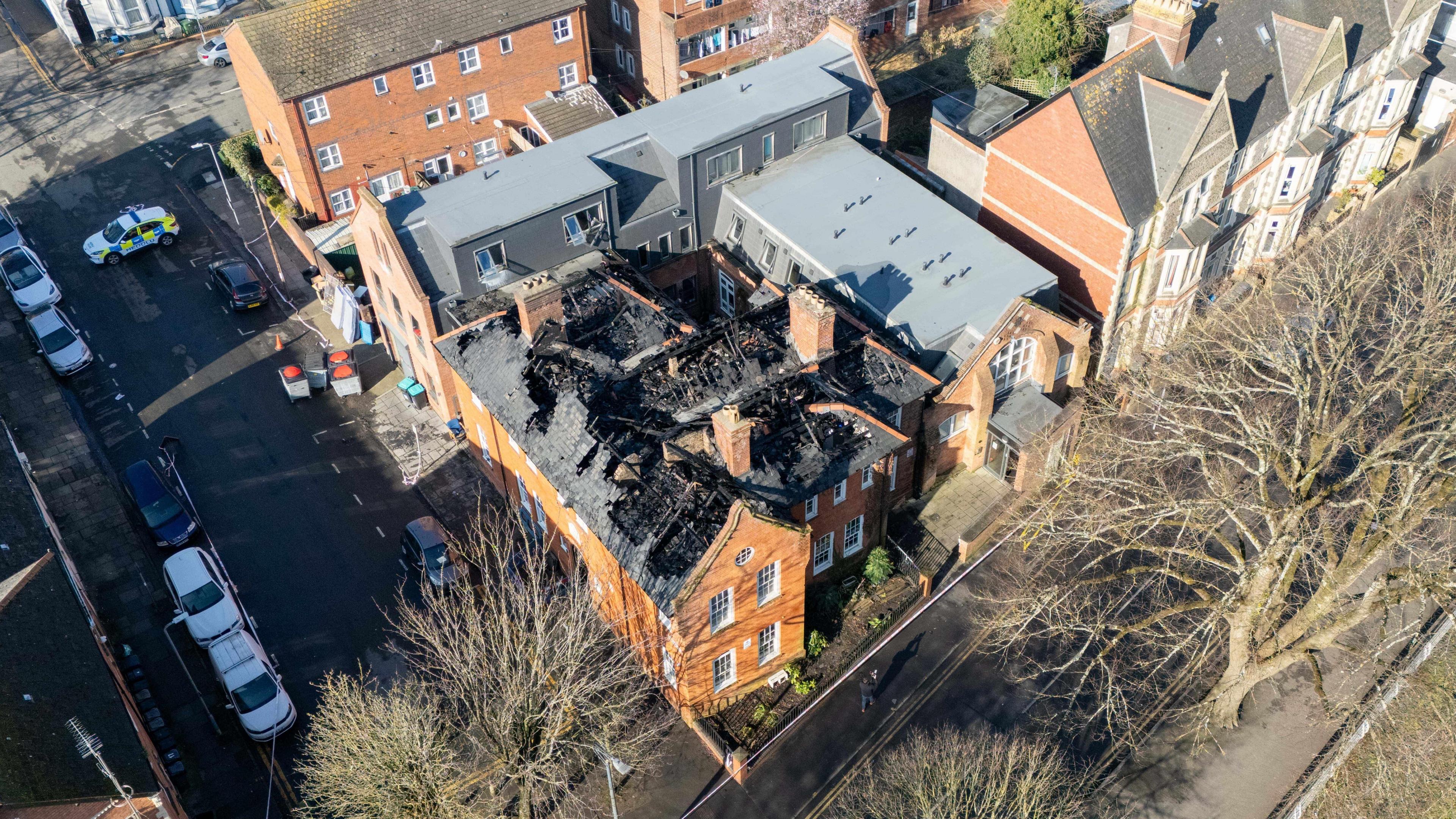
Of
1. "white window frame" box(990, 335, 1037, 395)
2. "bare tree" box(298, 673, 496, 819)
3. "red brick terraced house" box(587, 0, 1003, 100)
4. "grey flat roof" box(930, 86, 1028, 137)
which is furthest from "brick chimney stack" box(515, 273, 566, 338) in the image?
"grey flat roof" box(930, 86, 1028, 137)

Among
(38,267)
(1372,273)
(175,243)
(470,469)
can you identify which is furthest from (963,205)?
(38,267)

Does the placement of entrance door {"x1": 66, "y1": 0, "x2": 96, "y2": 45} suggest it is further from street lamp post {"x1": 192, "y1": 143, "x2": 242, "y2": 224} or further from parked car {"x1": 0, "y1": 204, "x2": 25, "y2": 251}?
parked car {"x1": 0, "y1": 204, "x2": 25, "y2": 251}

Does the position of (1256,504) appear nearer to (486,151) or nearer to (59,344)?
(486,151)

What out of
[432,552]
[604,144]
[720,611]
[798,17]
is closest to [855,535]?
[720,611]

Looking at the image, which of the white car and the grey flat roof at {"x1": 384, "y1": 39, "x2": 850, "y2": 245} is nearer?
the white car

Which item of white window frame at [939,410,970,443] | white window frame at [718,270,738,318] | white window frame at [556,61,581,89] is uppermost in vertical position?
white window frame at [556,61,581,89]

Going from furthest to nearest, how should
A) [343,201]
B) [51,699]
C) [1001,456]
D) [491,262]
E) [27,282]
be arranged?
[343,201] < [27,282] < [1001,456] < [491,262] < [51,699]

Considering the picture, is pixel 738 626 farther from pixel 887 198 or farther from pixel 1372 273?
pixel 1372 273

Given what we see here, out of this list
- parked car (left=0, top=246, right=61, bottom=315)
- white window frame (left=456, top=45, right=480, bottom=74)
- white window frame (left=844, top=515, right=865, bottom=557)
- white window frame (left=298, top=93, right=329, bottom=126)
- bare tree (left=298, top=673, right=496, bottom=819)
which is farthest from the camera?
white window frame (left=456, top=45, right=480, bottom=74)
